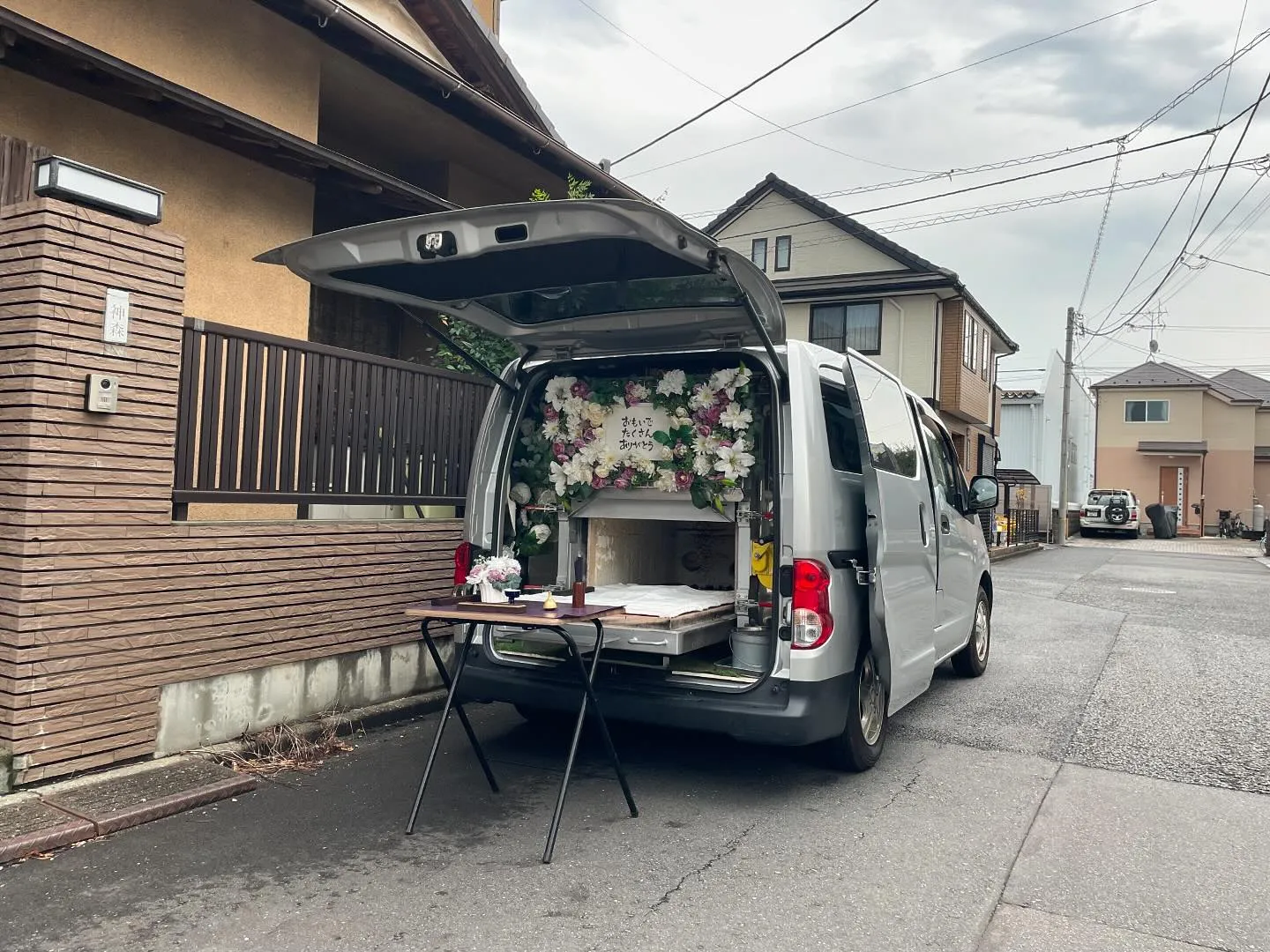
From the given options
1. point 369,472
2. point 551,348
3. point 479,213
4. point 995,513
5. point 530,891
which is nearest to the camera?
point 530,891

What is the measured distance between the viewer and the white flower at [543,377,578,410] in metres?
5.04

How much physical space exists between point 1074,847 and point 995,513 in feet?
73.4

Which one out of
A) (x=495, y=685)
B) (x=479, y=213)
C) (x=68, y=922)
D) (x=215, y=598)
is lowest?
(x=68, y=922)

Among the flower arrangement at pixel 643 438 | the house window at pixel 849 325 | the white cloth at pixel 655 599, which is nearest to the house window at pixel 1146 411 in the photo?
the house window at pixel 849 325

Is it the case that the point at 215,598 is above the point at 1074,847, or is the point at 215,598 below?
above

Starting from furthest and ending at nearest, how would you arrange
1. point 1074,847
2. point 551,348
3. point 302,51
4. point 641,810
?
1. point 302,51
2. point 551,348
3. point 641,810
4. point 1074,847

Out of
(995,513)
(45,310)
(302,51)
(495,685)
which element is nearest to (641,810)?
(495,685)

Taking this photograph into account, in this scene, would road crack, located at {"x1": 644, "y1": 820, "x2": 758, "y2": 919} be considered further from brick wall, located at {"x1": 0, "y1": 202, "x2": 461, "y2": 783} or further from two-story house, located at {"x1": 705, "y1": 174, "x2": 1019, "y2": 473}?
two-story house, located at {"x1": 705, "y1": 174, "x2": 1019, "y2": 473}

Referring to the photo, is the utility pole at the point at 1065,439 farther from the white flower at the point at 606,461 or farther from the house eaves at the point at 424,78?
the white flower at the point at 606,461

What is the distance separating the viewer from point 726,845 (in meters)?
3.79

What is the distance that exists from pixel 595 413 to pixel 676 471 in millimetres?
566

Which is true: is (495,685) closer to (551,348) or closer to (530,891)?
(530,891)

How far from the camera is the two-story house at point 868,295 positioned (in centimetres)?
2353

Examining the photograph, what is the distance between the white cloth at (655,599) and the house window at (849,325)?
64.9 feet
